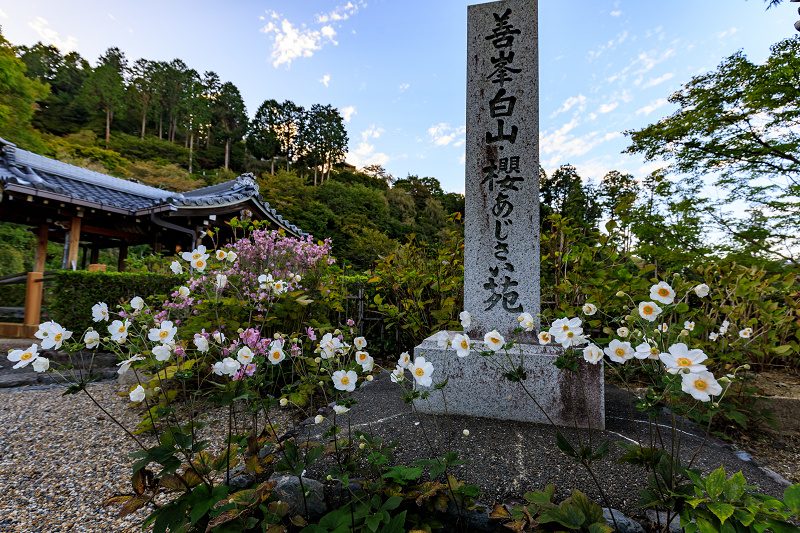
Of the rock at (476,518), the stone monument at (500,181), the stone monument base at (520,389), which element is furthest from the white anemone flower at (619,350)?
the stone monument at (500,181)

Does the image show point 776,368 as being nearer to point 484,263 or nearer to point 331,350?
point 484,263

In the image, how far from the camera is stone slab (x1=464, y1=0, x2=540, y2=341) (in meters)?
2.46

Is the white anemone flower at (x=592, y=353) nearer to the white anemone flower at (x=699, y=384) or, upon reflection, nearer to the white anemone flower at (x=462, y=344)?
the white anemone flower at (x=699, y=384)

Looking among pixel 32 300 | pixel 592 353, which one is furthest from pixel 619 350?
pixel 32 300

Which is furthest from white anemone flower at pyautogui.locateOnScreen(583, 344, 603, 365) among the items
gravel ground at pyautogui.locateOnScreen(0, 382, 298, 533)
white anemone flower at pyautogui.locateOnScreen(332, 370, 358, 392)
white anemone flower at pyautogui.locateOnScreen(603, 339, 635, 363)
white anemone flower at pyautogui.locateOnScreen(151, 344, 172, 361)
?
gravel ground at pyautogui.locateOnScreen(0, 382, 298, 533)

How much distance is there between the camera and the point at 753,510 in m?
0.83

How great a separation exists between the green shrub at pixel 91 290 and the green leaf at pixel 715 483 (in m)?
6.37

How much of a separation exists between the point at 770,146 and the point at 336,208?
18.0 metres

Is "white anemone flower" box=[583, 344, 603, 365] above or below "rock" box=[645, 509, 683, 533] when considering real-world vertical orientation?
above

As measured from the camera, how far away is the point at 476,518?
4.32ft

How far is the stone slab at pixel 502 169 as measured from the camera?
2463mm

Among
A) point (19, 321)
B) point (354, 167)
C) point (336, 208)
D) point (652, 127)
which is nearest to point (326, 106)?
point (354, 167)

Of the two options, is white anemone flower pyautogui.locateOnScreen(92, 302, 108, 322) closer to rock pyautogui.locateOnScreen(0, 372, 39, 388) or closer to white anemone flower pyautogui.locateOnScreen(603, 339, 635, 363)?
white anemone flower pyautogui.locateOnScreen(603, 339, 635, 363)

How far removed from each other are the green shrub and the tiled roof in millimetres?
1802
